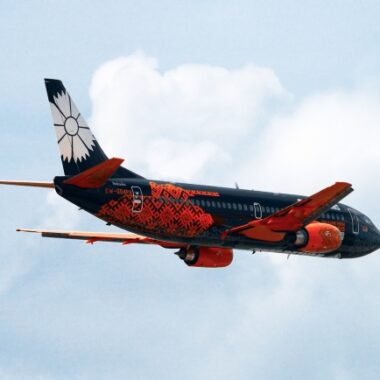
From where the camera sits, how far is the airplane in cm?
7262

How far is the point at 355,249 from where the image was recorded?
278ft

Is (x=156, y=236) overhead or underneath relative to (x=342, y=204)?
underneath

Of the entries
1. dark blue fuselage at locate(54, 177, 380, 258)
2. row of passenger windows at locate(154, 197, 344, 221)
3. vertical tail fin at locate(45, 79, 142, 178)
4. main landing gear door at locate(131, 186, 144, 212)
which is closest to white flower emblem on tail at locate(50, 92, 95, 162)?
vertical tail fin at locate(45, 79, 142, 178)

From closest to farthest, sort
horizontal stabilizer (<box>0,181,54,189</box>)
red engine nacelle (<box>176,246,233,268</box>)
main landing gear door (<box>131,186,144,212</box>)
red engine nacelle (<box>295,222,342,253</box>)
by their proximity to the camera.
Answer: horizontal stabilizer (<box>0,181,54,189</box>)
main landing gear door (<box>131,186,144,212</box>)
red engine nacelle (<box>295,222,342,253</box>)
red engine nacelle (<box>176,246,233,268</box>)

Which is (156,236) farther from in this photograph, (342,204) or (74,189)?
(342,204)

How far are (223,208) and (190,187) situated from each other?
7.80 ft

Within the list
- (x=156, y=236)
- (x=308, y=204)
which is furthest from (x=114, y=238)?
(x=308, y=204)

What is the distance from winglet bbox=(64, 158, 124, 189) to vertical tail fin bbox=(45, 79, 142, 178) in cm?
173

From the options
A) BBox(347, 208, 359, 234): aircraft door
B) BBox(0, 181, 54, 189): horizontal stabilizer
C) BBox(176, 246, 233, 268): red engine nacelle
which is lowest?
BBox(0, 181, 54, 189): horizontal stabilizer

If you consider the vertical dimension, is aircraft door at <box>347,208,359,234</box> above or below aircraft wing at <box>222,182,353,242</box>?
above

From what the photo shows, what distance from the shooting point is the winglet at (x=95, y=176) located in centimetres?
7000

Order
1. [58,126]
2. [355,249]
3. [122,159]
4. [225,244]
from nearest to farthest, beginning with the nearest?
[122,159]
[58,126]
[225,244]
[355,249]

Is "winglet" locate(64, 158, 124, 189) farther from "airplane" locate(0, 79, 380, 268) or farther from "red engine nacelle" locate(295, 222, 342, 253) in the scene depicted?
"red engine nacelle" locate(295, 222, 342, 253)

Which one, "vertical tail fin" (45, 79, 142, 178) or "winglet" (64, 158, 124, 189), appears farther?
"vertical tail fin" (45, 79, 142, 178)
